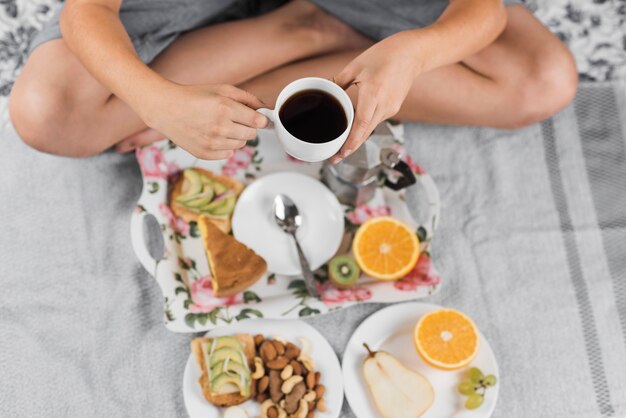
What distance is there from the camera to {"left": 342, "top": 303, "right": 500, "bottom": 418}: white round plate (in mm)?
1143

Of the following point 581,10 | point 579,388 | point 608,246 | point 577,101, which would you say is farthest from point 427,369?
point 581,10

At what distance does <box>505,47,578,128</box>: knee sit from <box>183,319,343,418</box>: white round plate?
0.63m

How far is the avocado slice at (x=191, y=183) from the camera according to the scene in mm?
1170

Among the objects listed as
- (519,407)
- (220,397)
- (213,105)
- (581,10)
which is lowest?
(519,407)

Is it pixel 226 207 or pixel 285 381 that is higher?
pixel 226 207

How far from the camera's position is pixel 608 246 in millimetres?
1336

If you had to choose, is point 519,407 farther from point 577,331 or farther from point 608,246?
point 608,246

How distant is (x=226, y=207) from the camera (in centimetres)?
119

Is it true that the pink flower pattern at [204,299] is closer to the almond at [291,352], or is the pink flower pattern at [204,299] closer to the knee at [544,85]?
the almond at [291,352]

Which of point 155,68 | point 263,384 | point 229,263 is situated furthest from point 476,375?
point 155,68

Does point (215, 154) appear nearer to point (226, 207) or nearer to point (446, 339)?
point (226, 207)

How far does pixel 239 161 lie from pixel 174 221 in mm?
182

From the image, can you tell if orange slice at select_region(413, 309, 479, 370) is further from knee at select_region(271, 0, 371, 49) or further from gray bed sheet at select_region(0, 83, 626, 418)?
knee at select_region(271, 0, 371, 49)

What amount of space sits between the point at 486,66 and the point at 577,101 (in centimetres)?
32
